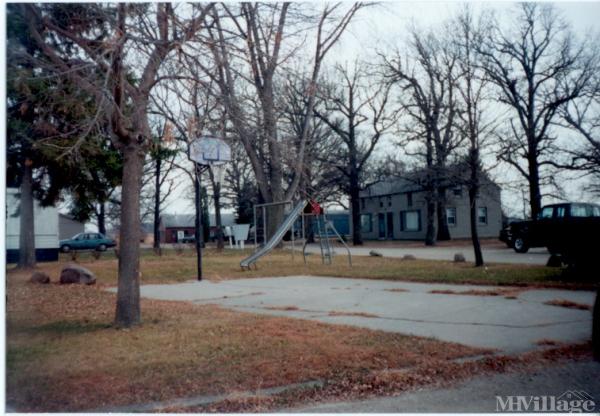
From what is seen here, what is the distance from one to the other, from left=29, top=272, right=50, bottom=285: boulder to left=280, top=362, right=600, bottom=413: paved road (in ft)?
20.2

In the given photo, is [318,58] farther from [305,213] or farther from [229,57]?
[305,213]

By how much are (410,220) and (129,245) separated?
1518 inches

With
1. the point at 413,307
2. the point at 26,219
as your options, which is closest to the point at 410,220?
the point at 413,307

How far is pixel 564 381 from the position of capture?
461 cm

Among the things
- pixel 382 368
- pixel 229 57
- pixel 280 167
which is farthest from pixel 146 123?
pixel 382 368

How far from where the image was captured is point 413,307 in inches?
323

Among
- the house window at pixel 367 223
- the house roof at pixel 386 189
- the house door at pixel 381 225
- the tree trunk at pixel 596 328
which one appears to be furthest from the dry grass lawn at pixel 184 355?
the house door at pixel 381 225

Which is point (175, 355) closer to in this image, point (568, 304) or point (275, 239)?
point (568, 304)

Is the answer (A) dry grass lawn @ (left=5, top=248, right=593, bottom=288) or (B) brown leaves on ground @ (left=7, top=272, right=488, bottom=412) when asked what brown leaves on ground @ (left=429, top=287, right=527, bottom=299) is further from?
(B) brown leaves on ground @ (left=7, top=272, right=488, bottom=412)

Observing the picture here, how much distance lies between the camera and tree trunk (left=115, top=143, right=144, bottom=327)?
677 centimetres

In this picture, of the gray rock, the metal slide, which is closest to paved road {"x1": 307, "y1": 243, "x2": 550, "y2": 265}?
the gray rock

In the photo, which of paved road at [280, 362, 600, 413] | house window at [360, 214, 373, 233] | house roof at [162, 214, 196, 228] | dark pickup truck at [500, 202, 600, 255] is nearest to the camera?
paved road at [280, 362, 600, 413]

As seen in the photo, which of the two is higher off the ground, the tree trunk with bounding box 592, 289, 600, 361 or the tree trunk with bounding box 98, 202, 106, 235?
the tree trunk with bounding box 98, 202, 106, 235

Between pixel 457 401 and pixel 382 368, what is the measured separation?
0.81 meters
